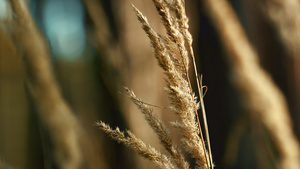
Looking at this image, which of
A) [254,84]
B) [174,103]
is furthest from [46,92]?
[254,84]

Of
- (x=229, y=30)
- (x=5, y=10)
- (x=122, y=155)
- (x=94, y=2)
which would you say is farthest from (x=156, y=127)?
(x=122, y=155)

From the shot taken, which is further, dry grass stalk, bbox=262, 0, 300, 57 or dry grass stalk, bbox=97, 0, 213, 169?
dry grass stalk, bbox=262, 0, 300, 57

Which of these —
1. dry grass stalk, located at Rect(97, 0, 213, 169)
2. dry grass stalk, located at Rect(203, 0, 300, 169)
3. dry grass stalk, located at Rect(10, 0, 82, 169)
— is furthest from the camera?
dry grass stalk, located at Rect(203, 0, 300, 169)

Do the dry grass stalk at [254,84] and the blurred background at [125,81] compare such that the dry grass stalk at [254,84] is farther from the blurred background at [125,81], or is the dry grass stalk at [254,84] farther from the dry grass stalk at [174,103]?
the dry grass stalk at [174,103]

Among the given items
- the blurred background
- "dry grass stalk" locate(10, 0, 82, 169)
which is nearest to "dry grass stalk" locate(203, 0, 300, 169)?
the blurred background

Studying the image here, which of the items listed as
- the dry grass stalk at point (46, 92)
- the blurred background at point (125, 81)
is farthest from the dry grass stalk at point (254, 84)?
→ the dry grass stalk at point (46, 92)

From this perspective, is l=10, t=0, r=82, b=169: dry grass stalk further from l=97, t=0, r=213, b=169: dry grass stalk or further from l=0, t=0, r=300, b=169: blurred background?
l=97, t=0, r=213, b=169: dry grass stalk

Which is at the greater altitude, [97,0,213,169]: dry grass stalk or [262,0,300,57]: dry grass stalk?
[97,0,213,169]: dry grass stalk
